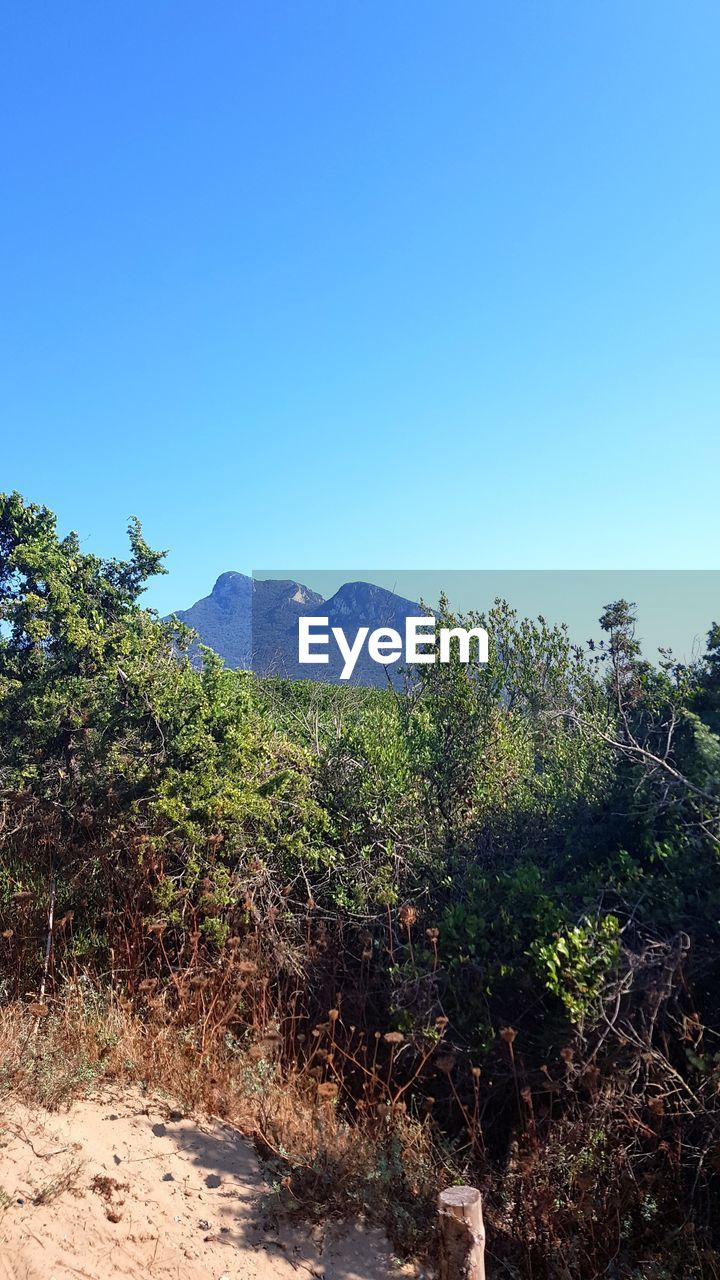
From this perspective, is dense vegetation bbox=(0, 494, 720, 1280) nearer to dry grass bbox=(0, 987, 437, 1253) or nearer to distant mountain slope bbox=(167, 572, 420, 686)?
dry grass bbox=(0, 987, 437, 1253)

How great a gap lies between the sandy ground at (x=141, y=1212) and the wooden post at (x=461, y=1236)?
635 mm

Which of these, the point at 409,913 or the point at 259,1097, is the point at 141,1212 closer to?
the point at 259,1097

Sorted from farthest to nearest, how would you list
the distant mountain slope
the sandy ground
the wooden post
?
the distant mountain slope
the sandy ground
the wooden post

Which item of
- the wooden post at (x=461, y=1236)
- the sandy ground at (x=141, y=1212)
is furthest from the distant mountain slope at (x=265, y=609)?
the wooden post at (x=461, y=1236)

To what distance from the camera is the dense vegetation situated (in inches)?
158

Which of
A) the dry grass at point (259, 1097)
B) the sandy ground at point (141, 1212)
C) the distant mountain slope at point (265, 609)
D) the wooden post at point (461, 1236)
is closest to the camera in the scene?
the wooden post at point (461, 1236)

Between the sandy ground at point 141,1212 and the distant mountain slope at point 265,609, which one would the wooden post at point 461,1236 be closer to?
the sandy ground at point 141,1212

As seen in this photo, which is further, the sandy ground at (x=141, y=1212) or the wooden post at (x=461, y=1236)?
the sandy ground at (x=141, y=1212)

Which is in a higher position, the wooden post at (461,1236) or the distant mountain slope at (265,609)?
the distant mountain slope at (265,609)

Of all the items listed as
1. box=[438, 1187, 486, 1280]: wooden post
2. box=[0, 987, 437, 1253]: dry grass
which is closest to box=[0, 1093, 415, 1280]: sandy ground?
box=[0, 987, 437, 1253]: dry grass

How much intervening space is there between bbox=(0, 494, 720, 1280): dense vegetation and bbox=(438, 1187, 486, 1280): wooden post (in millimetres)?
701

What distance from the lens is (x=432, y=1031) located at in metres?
4.68

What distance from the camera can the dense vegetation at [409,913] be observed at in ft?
13.2

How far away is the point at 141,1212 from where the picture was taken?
3705mm
